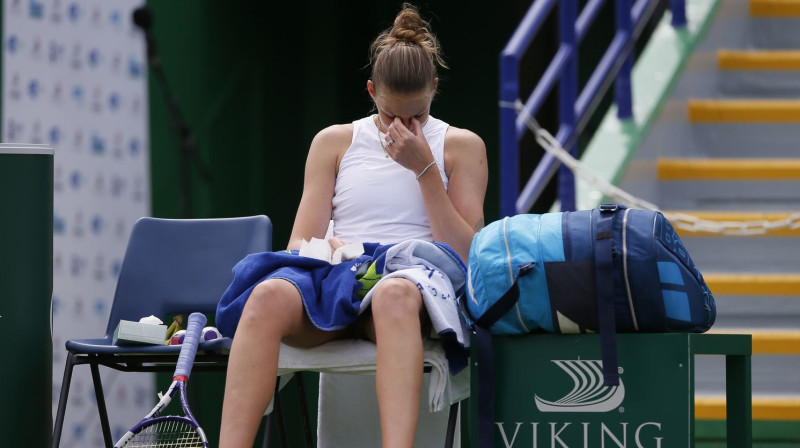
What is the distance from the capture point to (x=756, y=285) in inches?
173

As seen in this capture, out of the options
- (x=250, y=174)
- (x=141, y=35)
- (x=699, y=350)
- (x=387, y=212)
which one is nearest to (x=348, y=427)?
(x=387, y=212)

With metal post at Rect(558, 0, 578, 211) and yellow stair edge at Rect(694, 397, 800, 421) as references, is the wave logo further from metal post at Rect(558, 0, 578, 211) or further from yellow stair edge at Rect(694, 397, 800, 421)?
metal post at Rect(558, 0, 578, 211)

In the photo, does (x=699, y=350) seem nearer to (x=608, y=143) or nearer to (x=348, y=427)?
(x=348, y=427)

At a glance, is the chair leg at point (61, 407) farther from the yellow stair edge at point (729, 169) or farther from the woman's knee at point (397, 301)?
the yellow stair edge at point (729, 169)

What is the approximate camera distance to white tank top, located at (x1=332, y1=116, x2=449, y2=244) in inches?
129

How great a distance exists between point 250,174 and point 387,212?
9.46 feet

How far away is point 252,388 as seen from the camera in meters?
2.79

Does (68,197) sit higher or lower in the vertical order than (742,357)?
higher

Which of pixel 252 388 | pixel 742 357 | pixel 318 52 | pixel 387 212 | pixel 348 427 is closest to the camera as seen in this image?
pixel 252 388

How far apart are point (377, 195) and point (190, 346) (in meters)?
0.63

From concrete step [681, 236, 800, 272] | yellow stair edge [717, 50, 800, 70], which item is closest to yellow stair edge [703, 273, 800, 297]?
concrete step [681, 236, 800, 272]

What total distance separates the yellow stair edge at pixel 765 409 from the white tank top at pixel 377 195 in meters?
1.21

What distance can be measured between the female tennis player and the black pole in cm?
197

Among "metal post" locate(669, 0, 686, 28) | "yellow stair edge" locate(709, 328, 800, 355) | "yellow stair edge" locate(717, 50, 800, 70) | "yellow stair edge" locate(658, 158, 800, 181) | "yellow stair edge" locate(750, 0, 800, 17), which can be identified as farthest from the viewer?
"yellow stair edge" locate(750, 0, 800, 17)
